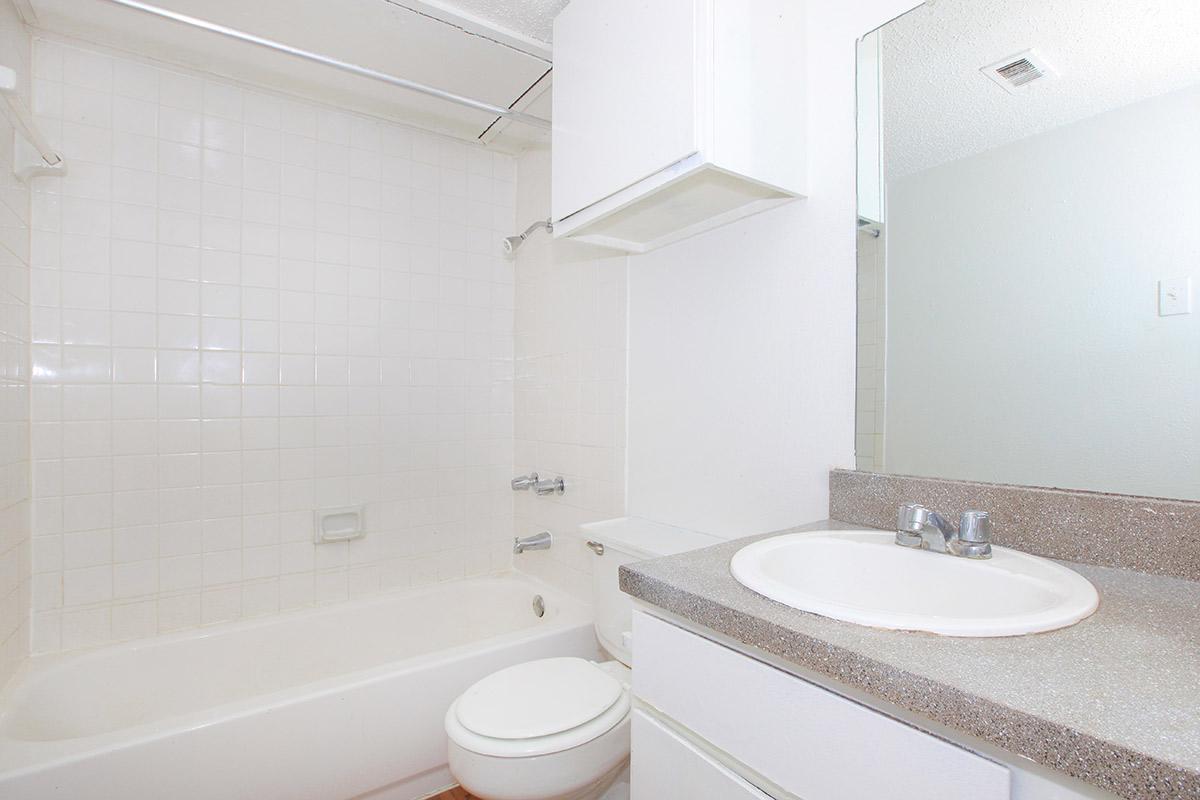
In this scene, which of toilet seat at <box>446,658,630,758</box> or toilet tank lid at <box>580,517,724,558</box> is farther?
toilet tank lid at <box>580,517,724,558</box>

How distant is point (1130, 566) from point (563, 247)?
6.06 feet

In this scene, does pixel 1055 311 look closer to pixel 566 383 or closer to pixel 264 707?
pixel 566 383

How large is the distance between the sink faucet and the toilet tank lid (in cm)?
55

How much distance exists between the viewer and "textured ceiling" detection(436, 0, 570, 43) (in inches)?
59.3

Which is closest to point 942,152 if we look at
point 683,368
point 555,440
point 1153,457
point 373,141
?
point 1153,457

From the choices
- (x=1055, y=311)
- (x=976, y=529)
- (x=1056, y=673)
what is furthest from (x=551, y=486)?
(x=1056, y=673)

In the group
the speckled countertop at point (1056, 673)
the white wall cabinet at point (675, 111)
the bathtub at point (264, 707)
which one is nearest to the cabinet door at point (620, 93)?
the white wall cabinet at point (675, 111)

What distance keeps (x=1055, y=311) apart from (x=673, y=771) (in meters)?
0.97

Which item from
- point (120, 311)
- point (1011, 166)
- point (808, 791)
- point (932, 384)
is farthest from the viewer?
point (120, 311)

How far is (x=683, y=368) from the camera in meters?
1.61

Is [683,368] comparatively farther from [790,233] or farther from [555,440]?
[555,440]

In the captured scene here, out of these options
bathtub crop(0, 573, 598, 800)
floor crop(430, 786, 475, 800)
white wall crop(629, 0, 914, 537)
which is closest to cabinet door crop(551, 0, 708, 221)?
white wall crop(629, 0, 914, 537)

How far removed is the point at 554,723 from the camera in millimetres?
1180

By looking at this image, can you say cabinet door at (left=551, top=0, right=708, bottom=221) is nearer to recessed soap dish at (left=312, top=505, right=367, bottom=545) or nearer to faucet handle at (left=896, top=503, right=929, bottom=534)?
faucet handle at (left=896, top=503, right=929, bottom=534)
